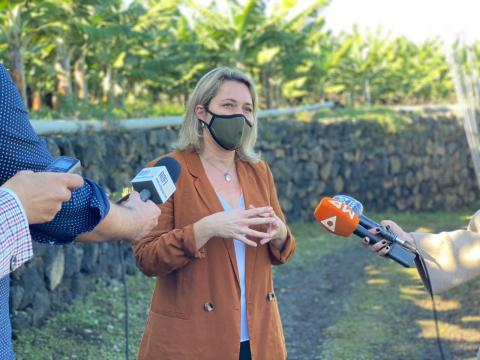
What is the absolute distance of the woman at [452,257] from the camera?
241 cm

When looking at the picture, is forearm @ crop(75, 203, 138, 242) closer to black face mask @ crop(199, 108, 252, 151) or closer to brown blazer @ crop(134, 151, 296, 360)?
brown blazer @ crop(134, 151, 296, 360)

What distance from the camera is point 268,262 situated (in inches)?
98.4

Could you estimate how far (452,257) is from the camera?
2.42 m

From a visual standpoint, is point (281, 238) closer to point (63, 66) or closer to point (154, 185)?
point (154, 185)

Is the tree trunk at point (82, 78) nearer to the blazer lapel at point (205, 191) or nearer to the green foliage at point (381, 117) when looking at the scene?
the green foliage at point (381, 117)

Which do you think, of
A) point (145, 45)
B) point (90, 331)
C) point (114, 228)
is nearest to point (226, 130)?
point (114, 228)

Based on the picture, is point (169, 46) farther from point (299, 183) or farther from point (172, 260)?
point (172, 260)

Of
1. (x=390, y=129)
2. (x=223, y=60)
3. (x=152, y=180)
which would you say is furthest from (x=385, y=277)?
(x=223, y=60)

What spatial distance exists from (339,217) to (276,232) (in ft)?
0.84

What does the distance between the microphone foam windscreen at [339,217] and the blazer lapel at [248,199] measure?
0.33m

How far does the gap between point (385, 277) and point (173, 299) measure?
5838mm

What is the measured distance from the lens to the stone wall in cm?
546

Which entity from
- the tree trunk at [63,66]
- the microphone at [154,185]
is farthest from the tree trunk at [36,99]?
the microphone at [154,185]

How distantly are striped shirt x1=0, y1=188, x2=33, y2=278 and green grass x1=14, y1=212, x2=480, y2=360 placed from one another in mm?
3331
